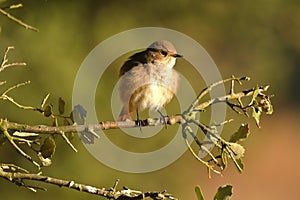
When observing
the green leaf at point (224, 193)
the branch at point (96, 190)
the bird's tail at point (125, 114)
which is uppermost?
the bird's tail at point (125, 114)

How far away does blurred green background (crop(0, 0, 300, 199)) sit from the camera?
504 cm

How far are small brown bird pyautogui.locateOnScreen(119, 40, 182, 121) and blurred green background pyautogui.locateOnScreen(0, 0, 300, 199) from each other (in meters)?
0.58

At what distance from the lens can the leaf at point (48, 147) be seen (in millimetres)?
1458

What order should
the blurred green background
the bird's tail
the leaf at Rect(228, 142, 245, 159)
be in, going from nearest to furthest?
the leaf at Rect(228, 142, 245, 159) < the bird's tail < the blurred green background

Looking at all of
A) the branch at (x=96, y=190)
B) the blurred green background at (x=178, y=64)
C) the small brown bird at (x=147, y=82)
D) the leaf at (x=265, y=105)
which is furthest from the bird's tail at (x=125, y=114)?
the branch at (x=96, y=190)

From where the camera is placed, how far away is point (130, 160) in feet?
16.6

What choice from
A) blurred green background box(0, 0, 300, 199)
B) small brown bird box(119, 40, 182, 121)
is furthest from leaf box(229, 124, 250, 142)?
small brown bird box(119, 40, 182, 121)

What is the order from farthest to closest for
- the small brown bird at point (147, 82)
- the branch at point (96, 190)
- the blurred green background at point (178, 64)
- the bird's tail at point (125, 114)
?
the blurred green background at point (178, 64) < the bird's tail at point (125, 114) < the small brown bird at point (147, 82) < the branch at point (96, 190)

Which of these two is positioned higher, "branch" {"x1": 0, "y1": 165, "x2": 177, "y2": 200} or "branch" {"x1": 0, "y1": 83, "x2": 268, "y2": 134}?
"branch" {"x1": 0, "y1": 83, "x2": 268, "y2": 134}

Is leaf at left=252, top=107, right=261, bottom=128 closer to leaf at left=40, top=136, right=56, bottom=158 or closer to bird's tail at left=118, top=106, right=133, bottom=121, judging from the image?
leaf at left=40, top=136, right=56, bottom=158

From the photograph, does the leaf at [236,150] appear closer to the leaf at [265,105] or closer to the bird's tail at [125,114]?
the leaf at [265,105]

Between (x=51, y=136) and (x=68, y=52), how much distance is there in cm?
383

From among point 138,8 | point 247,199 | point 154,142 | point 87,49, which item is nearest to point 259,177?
point 247,199

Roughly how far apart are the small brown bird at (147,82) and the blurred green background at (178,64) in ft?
1.90
